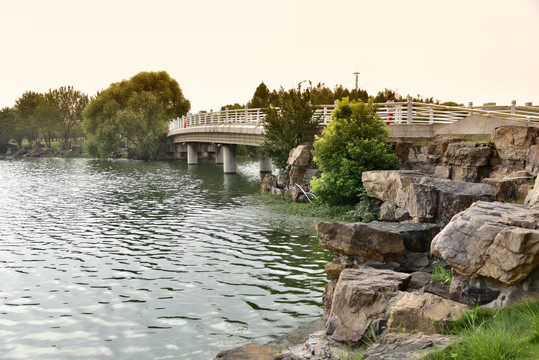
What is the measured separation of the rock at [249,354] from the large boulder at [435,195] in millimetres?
10359

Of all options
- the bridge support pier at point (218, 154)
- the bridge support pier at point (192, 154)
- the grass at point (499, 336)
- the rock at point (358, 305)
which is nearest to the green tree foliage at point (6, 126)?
the bridge support pier at point (192, 154)

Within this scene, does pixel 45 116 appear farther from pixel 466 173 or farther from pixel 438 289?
pixel 438 289

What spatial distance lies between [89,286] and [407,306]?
9290 mm

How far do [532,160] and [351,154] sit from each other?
27.8 feet

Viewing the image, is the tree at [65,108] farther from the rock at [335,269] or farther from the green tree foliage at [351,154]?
the rock at [335,269]

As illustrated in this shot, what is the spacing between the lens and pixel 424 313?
26.0ft

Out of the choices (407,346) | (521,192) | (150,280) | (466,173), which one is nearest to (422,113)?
(466,173)

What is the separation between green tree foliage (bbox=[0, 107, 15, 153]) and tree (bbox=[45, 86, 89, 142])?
38.5 ft

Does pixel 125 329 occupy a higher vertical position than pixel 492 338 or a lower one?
lower

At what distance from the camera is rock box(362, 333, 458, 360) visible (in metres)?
6.58

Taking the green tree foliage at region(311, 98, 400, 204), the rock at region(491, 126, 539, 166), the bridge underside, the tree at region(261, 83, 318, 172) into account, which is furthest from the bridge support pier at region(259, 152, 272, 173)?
the rock at region(491, 126, 539, 166)

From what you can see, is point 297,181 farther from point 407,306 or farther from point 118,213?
point 407,306

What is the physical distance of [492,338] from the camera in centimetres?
633

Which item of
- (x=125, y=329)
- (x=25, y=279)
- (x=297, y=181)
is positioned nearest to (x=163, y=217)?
(x=297, y=181)
